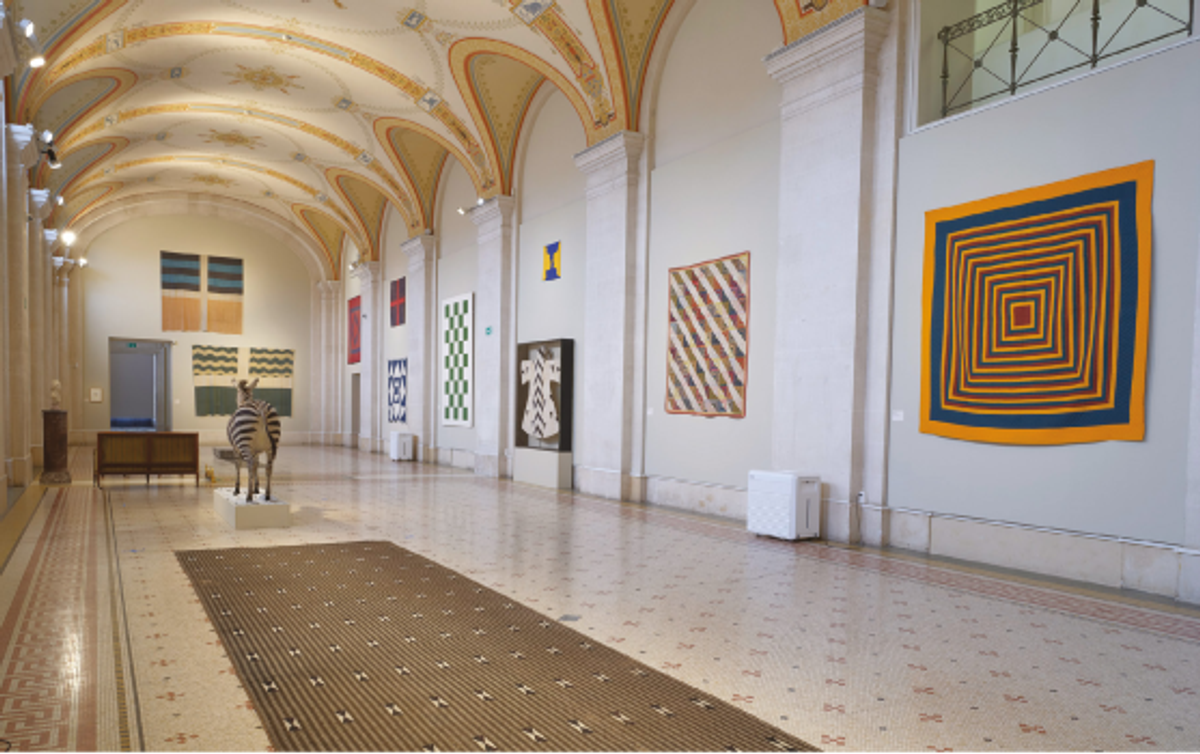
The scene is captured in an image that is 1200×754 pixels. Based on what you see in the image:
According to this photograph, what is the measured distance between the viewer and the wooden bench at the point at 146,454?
1240 cm

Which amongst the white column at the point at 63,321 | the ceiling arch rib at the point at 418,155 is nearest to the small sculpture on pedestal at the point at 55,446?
the ceiling arch rib at the point at 418,155

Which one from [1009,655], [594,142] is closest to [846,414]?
[1009,655]

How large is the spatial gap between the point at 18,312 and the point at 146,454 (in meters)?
2.96

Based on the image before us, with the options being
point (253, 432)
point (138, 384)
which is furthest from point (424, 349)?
point (138, 384)

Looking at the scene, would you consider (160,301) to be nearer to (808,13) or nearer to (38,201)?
(38,201)

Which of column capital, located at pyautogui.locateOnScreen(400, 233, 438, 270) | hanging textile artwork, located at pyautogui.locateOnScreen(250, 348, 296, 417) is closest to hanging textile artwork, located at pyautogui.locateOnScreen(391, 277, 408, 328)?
column capital, located at pyautogui.locateOnScreen(400, 233, 438, 270)

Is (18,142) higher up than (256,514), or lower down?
higher up

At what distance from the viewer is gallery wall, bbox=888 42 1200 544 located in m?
5.71

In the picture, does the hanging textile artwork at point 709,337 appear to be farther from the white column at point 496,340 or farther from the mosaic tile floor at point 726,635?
the white column at point 496,340

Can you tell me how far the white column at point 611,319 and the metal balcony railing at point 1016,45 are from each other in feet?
15.4

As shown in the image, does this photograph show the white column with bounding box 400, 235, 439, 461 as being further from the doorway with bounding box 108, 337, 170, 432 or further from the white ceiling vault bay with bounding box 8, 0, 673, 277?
A: the doorway with bounding box 108, 337, 170, 432

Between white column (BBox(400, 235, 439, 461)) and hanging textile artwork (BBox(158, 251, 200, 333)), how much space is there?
402 inches

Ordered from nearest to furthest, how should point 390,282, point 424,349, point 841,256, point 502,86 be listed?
1. point 841,256
2. point 502,86
3. point 424,349
4. point 390,282

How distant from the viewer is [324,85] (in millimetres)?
15453
